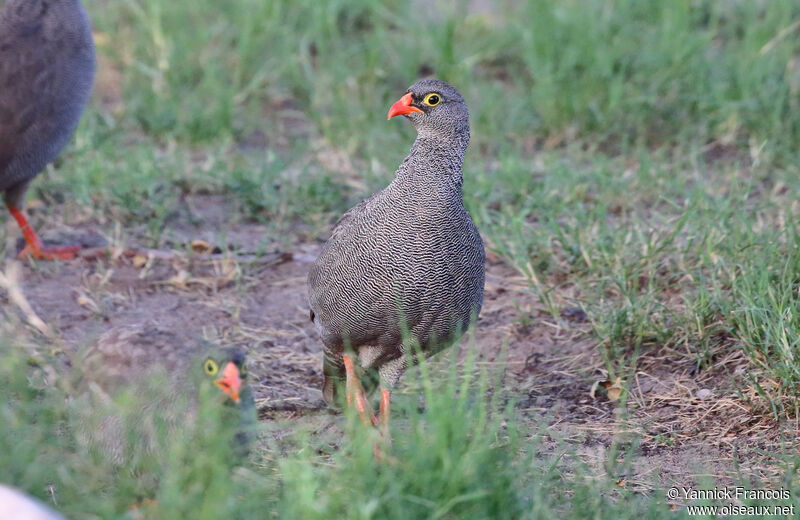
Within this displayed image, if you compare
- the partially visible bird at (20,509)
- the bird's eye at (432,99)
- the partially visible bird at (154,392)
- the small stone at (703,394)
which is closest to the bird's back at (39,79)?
the partially visible bird at (154,392)

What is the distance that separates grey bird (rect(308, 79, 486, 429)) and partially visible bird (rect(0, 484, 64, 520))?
4.92 ft

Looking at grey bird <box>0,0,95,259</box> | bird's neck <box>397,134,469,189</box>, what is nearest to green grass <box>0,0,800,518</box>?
grey bird <box>0,0,95,259</box>

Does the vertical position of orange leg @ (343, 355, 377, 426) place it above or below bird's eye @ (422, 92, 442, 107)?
below

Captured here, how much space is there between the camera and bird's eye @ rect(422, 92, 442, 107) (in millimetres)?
4008

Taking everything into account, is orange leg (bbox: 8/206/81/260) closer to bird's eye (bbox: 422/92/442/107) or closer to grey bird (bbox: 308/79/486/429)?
grey bird (bbox: 308/79/486/429)

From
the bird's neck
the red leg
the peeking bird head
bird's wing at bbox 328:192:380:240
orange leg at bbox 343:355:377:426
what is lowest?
the red leg

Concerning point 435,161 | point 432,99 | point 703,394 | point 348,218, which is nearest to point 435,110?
point 432,99

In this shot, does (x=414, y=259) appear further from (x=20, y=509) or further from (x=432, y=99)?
(x=20, y=509)

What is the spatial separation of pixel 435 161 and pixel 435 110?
215mm

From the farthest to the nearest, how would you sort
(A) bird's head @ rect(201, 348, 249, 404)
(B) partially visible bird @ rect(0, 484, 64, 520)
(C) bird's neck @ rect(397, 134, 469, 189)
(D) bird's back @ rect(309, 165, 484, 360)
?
(C) bird's neck @ rect(397, 134, 469, 189) → (D) bird's back @ rect(309, 165, 484, 360) → (A) bird's head @ rect(201, 348, 249, 404) → (B) partially visible bird @ rect(0, 484, 64, 520)

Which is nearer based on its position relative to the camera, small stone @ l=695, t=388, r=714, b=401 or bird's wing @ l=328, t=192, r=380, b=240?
bird's wing @ l=328, t=192, r=380, b=240

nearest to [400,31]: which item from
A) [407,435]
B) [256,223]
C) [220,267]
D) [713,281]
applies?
[256,223]

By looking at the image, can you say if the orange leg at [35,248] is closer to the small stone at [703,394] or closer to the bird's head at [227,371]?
the bird's head at [227,371]

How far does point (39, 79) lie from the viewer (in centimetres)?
525
